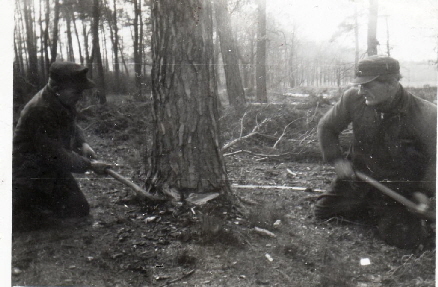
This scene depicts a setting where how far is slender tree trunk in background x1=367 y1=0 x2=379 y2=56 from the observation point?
9.86 ft

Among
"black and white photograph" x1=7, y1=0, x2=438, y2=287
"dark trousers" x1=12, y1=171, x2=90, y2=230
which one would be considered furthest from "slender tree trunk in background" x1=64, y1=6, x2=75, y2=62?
"dark trousers" x1=12, y1=171, x2=90, y2=230

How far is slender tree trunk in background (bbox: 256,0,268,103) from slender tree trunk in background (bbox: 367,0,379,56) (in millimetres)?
740

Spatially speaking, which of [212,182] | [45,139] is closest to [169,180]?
[212,182]

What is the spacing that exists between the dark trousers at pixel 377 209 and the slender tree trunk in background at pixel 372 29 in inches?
37.7

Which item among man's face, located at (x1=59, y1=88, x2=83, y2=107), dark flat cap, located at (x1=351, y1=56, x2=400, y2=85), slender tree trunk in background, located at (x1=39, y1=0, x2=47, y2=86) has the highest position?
slender tree trunk in background, located at (x1=39, y1=0, x2=47, y2=86)

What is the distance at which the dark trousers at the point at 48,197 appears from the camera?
3344mm

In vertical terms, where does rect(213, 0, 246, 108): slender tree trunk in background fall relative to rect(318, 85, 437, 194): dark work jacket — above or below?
above

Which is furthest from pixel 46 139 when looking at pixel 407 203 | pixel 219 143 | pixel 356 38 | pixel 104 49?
pixel 407 203

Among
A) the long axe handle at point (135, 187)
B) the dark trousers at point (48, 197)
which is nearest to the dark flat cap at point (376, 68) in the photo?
the long axe handle at point (135, 187)

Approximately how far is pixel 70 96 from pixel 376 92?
227 centimetres

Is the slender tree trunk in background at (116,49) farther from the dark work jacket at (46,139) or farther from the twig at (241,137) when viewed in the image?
the twig at (241,137)

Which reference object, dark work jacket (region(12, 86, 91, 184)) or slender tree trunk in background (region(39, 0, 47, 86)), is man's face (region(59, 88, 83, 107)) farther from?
slender tree trunk in background (region(39, 0, 47, 86))

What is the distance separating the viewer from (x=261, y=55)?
10.1 feet

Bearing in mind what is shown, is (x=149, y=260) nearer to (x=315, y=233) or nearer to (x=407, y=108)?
(x=315, y=233)
